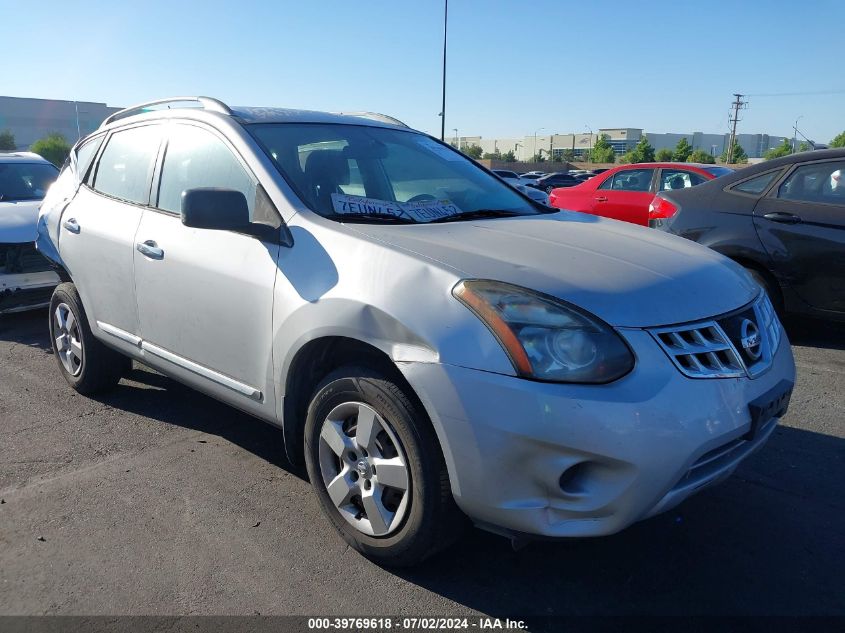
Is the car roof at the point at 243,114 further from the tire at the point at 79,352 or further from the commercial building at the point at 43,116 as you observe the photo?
the commercial building at the point at 43,116

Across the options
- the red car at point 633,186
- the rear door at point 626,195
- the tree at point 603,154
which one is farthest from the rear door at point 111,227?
the tree at point 603,154

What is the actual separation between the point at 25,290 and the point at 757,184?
6500 millimetres

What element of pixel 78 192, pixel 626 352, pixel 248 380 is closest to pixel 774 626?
pixel 626 352

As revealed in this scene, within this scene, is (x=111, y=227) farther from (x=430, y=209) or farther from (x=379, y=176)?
(x=430, y=209)

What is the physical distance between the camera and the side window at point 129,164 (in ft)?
13.0

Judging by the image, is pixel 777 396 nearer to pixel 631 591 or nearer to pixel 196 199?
pixel 631 591

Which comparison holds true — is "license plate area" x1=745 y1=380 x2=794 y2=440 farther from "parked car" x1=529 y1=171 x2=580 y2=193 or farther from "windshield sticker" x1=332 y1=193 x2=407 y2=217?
"parked car" x1=529 y1=171 x2=580 y2=193

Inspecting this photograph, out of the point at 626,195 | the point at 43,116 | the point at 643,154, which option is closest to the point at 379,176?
the point at 626,195

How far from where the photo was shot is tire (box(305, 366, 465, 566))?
97.8 inches

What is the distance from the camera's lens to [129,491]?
3455 millimetres

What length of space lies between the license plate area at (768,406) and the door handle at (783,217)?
11.4 feet

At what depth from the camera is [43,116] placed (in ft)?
307

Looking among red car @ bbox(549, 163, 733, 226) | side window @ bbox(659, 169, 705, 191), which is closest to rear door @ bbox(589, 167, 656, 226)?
red car @ bbox(549, 163, 733, 226)

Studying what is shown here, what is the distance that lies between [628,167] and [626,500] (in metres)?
9.03
